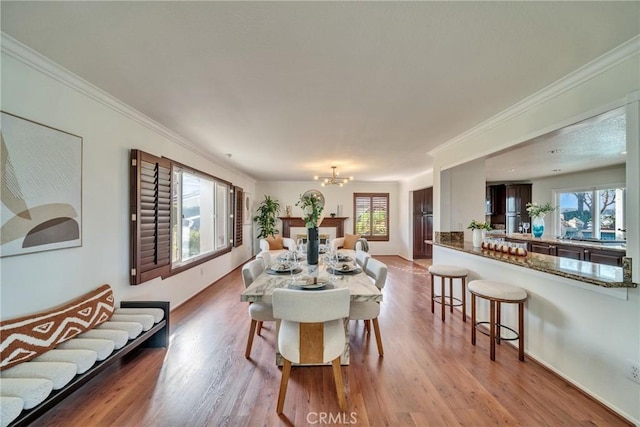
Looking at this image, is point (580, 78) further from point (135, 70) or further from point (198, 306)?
point (198, 306)

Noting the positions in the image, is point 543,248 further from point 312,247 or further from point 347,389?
point 347,389

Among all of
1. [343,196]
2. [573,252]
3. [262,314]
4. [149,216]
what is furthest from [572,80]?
[343,196]

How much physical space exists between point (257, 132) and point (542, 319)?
3645 millimetres

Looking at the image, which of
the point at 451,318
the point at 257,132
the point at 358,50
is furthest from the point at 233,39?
the point at 451,318

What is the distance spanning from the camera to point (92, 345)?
179 cm

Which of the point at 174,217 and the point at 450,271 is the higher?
the point at 174,217

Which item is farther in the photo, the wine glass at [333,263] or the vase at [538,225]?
the vase at [538,225]

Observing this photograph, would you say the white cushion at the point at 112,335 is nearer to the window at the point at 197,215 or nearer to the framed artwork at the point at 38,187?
the framed artwork at the point at 38,187

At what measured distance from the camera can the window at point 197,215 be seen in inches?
151

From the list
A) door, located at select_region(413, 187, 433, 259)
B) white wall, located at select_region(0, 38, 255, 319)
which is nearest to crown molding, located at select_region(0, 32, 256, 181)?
white wall, located at select_region(0, 38, 255, 319)

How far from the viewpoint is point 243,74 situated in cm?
193

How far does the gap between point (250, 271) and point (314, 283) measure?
71 centimetres

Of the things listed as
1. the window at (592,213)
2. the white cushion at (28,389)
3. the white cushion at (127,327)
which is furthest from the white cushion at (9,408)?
the window at (592,213)

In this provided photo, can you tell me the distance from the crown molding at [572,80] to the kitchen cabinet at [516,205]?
512 centimetres
